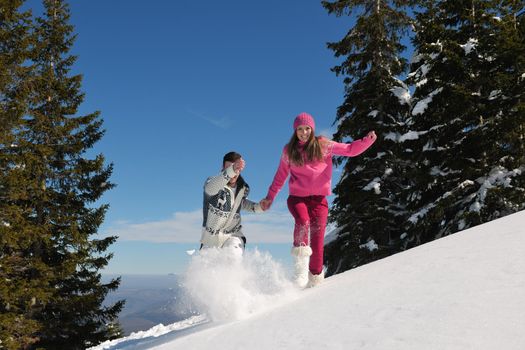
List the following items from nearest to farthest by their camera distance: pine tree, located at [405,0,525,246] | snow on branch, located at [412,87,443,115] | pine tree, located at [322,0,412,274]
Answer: pine tree, located at [405,0,525,246] < snow on branch, located at [412,87,443,115] < pine tree, located at [322,0,412,274]

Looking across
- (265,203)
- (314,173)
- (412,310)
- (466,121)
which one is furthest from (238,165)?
(466,121)

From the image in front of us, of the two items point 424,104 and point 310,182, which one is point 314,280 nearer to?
point 310,182

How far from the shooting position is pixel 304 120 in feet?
16.6

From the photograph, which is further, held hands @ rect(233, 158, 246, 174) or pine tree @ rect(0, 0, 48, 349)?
pine tree @ rect(0, 0, 48, 349)

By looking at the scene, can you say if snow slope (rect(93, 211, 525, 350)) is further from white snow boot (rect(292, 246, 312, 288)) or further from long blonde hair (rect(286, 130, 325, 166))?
long blonde hair (rect(286, 130, 325, 166))

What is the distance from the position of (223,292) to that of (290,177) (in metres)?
1.79

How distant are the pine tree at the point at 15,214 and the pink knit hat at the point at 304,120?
11.1m

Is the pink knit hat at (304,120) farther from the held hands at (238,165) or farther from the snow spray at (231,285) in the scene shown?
the snow spray at (231,285)

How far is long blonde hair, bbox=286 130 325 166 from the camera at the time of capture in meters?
5.01

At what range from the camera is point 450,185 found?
12.0 meters

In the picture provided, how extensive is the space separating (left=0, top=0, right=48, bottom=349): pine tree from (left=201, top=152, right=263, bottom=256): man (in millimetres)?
10209

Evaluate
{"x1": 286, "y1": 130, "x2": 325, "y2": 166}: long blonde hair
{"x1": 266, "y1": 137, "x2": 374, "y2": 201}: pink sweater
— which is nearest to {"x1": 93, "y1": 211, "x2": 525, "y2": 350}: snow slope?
{"x1": 266, "y1": 137, "x2": 374, "y2": 201}: pink sweater

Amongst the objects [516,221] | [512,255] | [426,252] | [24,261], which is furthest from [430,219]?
[24,261]

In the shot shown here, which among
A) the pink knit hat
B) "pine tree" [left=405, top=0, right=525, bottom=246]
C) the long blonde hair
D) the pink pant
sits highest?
"pine tree" [left=405, top=0, right=525, bottom=246]
